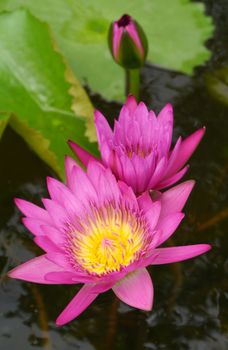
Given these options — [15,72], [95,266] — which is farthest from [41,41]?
[95,266]

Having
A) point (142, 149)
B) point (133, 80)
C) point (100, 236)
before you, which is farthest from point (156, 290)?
point (133, 80)

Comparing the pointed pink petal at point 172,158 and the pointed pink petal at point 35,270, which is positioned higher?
the pointed pink petal at point 172,158

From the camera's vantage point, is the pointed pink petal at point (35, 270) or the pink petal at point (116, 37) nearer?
the pointed pink petal at point (35, 270)

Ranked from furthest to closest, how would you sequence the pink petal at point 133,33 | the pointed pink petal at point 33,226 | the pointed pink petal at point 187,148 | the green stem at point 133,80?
1. the green stem at point 133,80
2. the pink petal at point 133,33
3. the pointed pink petal at point 187,148
4. the pointed pink petal at point 33,226

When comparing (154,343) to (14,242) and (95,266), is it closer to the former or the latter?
(95,266)

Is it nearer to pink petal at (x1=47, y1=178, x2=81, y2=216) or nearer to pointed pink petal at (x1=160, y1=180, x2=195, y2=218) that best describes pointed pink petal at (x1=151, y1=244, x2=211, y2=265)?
pointed pink petal at (x1=160, y1=180, x2=195, y2=218)

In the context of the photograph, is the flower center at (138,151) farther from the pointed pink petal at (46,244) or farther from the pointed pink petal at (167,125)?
the pointed pink petal at (46,244)

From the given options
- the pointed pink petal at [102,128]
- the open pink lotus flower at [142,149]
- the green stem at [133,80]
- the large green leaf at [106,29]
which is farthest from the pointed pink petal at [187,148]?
the large green leaf at [106,29]

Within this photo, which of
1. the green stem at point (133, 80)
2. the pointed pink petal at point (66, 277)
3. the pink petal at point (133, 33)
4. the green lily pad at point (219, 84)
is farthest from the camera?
the green lily pad at point (219, 84)
